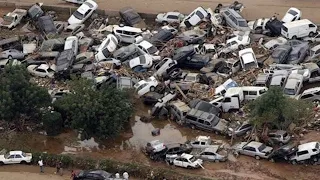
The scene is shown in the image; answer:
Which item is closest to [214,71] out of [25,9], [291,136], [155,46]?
[155,46]

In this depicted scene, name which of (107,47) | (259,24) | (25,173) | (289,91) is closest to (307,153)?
(289,91)

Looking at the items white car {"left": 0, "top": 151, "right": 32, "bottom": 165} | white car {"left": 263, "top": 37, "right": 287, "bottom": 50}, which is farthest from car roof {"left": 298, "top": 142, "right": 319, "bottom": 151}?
white car {"left": 0, "top": 151, "right": 32, "bottom": 165}

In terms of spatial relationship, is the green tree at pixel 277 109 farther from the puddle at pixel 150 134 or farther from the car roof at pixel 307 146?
the puddle at pixel 150 134

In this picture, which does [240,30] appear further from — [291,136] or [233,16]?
[291,136]

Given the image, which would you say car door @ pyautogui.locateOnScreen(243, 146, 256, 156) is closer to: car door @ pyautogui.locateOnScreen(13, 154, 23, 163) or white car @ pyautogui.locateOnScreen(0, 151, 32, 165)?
white car @ pyautogui.locateOnScreen(0, 151, 32, 165)

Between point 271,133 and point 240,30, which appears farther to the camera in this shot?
point 240,30
